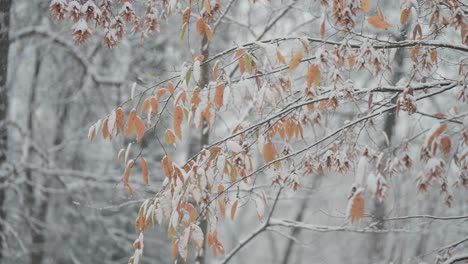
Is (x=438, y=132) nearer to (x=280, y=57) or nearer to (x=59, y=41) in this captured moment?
(x=280, y=57)

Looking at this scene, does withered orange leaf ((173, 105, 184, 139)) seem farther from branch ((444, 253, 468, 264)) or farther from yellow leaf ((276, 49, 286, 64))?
branch ((444, 253, 468, 264))

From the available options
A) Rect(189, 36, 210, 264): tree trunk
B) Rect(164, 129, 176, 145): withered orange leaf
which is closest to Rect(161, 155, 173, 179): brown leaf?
Rect(164, 129, 176, 145): withered orange leaf

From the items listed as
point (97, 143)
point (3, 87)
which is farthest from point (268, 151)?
point (97, 143)

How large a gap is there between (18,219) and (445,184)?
7.66 m

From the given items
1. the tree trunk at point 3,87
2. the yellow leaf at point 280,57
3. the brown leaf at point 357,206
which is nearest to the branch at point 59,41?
the tree trunk at point 3,87

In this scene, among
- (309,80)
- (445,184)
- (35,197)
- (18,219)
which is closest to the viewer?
(309,80)

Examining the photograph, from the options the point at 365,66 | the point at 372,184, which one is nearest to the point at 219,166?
the point at 372,184

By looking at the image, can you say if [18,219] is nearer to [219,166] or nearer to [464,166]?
[219,166]

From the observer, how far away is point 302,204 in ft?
35.8

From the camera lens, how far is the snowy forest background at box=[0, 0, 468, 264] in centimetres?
579

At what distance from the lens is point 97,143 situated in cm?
1112

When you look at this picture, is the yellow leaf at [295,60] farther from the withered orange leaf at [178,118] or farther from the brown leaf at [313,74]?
the withered orange leaf at [178,118]

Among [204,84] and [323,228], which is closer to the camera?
[323,228]

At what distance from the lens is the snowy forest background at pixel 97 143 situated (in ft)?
19.0
